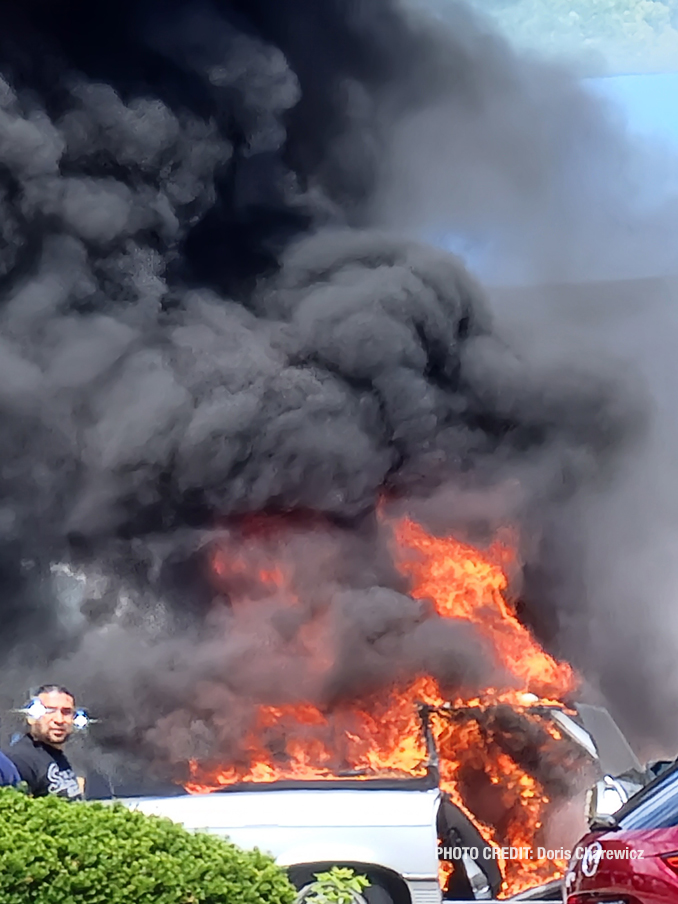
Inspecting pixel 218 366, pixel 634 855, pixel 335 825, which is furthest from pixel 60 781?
pixel 218 366

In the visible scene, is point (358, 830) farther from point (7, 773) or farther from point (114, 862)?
point (114, 862)

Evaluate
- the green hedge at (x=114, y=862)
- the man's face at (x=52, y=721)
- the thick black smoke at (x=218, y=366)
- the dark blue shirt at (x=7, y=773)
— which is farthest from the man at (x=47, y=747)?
the thick black smoke at (x=218, y=366)

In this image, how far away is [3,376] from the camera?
10250 mm

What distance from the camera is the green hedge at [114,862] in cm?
299

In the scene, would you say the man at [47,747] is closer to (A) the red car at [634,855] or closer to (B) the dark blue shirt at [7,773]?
(B) the dark blue shirt at [7,773]

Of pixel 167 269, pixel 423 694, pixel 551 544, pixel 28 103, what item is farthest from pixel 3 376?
pixel 551 544

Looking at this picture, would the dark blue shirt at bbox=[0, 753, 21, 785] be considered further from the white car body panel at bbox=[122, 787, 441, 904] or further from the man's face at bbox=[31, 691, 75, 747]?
the white car body panel at bbox=[122, 787, 441, 904]

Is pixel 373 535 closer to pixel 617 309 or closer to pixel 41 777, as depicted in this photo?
pixel 617 309

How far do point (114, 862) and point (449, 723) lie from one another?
4956 millimetres

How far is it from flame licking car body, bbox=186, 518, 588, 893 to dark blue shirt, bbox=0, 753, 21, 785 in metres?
2.72

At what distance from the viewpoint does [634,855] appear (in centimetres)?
366

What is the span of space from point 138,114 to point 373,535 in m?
5.09

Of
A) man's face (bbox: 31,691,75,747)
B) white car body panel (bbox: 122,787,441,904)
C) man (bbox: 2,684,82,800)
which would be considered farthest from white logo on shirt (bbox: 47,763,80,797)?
white car body panel (bbox: 122,787,441,904)

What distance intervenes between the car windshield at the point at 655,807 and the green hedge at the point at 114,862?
146 cm
